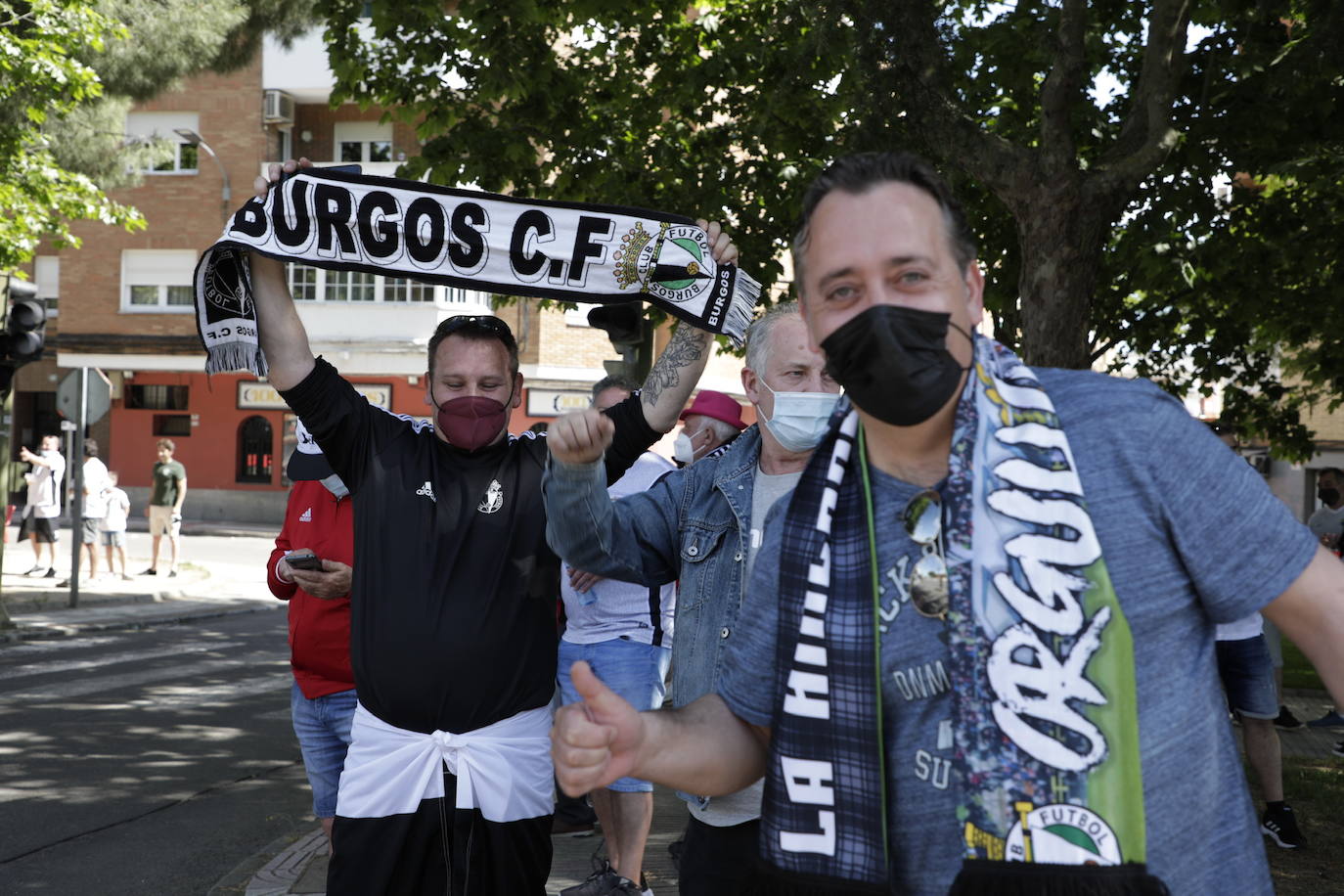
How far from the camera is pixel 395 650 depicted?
11.4ft

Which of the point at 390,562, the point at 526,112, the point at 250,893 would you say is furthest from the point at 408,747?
the point at 526,112

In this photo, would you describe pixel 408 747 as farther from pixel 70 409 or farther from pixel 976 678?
pixel 70 409

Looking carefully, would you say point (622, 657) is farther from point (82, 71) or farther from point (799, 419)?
point (82, 71)

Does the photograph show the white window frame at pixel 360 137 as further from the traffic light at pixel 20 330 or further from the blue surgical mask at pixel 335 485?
the blue surgical mask at pixel 335 485

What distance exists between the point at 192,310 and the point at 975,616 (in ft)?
112

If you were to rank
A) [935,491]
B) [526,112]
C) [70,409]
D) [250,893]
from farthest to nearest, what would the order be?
[70,409] → [526,112] → [250,893] → [935,491]

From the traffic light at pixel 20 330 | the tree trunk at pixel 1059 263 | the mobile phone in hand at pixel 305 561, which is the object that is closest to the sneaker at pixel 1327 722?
the tree trunk at pixel 1059 263

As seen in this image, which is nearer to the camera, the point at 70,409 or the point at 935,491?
the point at 935,491

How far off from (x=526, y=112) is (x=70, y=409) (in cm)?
780

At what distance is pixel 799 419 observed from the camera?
3.55m

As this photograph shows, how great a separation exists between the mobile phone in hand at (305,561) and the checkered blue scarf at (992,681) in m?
2.91

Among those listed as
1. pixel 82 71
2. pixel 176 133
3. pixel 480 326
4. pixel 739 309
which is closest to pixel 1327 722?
pixel 739 309

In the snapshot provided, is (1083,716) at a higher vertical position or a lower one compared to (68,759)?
higher

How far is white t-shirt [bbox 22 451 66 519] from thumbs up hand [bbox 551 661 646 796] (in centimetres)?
1878
